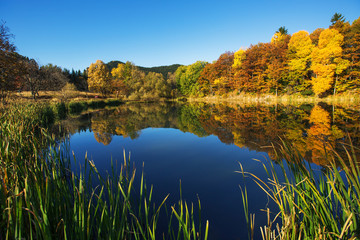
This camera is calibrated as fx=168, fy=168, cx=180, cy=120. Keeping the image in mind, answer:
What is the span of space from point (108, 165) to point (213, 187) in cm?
258

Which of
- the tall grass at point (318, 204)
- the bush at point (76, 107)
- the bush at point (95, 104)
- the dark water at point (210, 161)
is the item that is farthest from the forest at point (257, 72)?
the tall grass at point (318, 204)

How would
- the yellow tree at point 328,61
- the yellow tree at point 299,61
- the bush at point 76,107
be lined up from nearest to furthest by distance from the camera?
the bush at point 76,107, the yellow tree at point 328,61, the yellow tree at point 299,61

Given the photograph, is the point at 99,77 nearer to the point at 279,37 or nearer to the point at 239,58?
the point at 239,58

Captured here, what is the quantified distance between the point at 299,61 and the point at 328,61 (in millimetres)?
4000

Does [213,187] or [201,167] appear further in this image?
[201,167]

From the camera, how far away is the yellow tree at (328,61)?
20.6 meters

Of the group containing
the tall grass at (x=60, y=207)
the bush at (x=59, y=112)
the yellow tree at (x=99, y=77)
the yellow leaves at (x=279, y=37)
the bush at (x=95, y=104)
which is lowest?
the tall grass at (x=60, y=207)

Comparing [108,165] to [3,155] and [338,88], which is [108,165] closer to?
[3,155]

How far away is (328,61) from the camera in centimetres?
2120

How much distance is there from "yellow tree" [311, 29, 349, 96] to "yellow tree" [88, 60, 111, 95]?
37193 mm

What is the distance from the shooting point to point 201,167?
160 inches

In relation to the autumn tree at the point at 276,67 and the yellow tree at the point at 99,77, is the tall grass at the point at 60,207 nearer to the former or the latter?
the autumn tree at the point at 276,67

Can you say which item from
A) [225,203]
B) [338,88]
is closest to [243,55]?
[338,88]

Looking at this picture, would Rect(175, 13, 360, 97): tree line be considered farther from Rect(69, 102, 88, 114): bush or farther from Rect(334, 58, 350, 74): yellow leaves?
Rect(69, 102, 88, 114): bush
